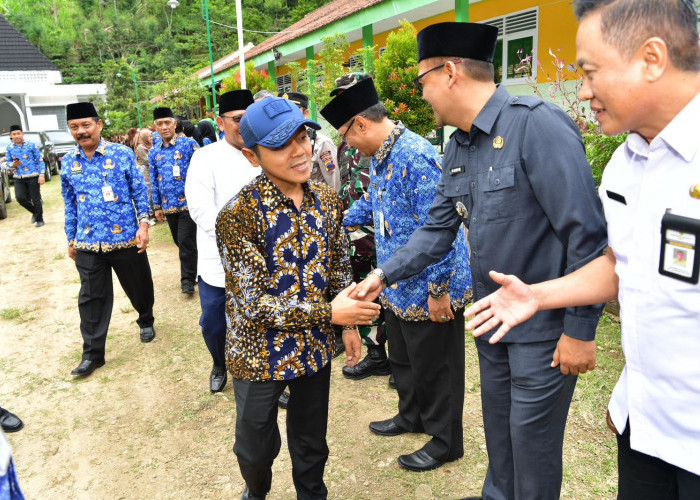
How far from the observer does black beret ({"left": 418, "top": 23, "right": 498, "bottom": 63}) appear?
2.10m

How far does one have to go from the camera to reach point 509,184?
196 cm

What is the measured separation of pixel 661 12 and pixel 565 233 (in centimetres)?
78

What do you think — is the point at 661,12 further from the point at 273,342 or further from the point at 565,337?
the point at 273,342

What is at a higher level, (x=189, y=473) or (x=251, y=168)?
(x=251, y=168)


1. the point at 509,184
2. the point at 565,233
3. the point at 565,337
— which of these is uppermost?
the point at 509,184

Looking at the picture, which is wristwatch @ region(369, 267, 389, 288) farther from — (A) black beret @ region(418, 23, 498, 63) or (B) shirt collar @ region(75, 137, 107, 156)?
(B) shirt collar @ region(75, 137, 107, 156)

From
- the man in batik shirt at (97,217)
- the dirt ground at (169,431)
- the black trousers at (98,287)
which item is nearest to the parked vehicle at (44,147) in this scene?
the dirt ground at (169,431)

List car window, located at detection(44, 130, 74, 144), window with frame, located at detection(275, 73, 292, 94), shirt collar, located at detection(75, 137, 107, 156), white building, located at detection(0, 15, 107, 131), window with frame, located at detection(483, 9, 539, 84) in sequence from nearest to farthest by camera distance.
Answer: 1. shirt collar, located at detection(75, 137, 107, 156)
2. window with frame, located at detection(483, 9, 539, 84)
3. window with frame, located at detection(275, 73, 292, 94)
4. car window, located at detection(44, 130, 74, 144)
5. white building, located at detection(0, 15, 107, 131)

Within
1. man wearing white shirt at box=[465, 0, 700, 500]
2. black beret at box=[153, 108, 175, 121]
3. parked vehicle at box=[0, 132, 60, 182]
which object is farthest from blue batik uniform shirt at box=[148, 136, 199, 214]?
parked vehicle at box=[0, 132, 60, 182]

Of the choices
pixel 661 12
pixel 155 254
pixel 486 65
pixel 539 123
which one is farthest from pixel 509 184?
pixel 155 254

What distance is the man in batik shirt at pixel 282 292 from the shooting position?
86.1 inches

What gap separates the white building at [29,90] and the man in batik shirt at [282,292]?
37.1 metres

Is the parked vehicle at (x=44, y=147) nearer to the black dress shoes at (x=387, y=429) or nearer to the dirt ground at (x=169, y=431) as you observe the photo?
the dirt ground at (x=169, y=431)

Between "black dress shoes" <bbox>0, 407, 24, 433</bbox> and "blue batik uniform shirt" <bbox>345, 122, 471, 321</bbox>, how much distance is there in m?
2.93
